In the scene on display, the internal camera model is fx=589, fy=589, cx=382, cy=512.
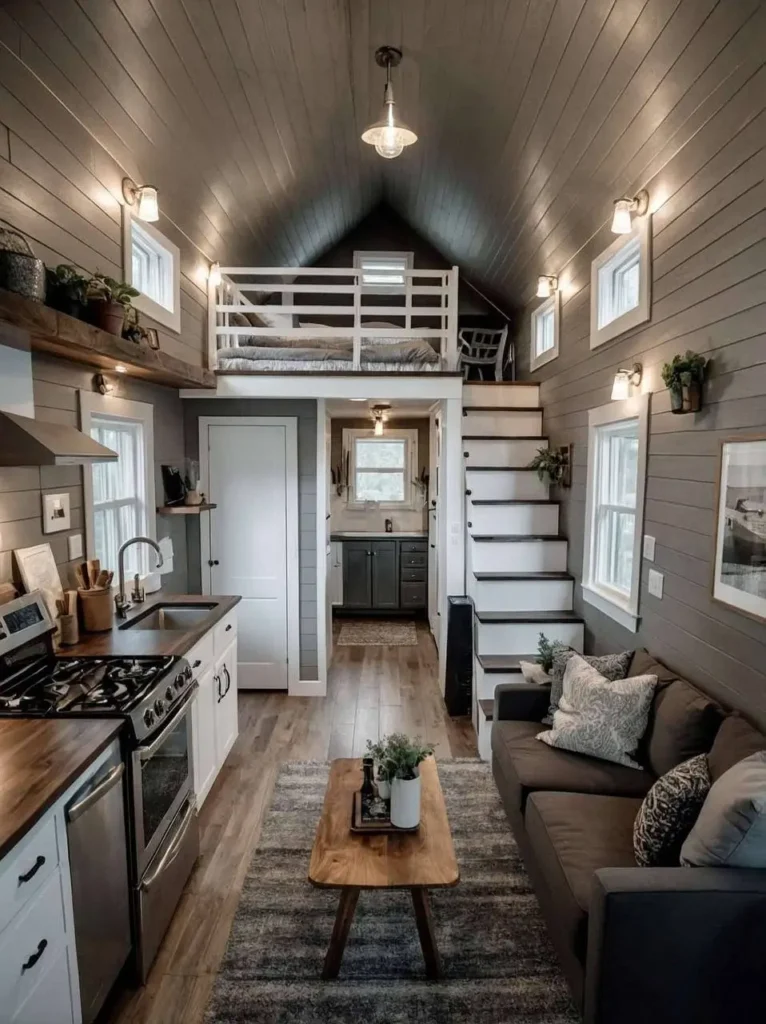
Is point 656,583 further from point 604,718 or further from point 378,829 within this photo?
point 378,829

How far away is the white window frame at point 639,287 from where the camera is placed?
277 centimetres

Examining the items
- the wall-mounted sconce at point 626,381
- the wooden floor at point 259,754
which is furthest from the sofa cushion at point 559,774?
the wall-mounted sconce at point 626,381

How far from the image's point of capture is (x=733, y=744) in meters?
1.91

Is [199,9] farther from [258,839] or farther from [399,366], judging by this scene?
[258,839]

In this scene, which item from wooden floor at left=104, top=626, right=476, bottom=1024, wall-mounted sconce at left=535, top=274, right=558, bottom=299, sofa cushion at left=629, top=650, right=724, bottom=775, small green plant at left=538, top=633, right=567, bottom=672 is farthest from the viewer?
wall-mounted sconce at left=535, top=274, right=558, bottom=299

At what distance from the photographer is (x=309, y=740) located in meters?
3.79

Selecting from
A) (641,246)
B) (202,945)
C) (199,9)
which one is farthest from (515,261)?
(202,945)

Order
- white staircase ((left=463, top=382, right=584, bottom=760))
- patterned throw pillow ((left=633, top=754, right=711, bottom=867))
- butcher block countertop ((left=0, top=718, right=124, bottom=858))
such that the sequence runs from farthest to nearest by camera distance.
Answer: white staircase ((left=463, top=382, right=584, bottom=760)) < patterned throw pillow ((left=633, top=754, right=711, bottom=867)) < butcher block countertop ((left=0, top=718, right=124, bottom=858))

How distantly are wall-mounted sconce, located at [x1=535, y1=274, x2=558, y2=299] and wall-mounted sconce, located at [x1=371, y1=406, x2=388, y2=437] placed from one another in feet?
6.86

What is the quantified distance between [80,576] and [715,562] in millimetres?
2646

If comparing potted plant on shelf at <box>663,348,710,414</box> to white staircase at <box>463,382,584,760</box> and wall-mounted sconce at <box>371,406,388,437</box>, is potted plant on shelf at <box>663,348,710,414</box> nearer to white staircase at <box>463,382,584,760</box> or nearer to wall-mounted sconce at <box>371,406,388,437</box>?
white staircase at <box>463,382,584,760</box>

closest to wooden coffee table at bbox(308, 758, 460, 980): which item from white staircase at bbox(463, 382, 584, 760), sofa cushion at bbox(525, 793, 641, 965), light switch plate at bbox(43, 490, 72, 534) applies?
sofa cushion at bbox(525, 793, 641, 965)

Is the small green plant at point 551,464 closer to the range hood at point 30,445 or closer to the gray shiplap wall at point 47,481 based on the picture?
the gray shiplap wall at point 47,481

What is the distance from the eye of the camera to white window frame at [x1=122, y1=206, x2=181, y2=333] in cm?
299
